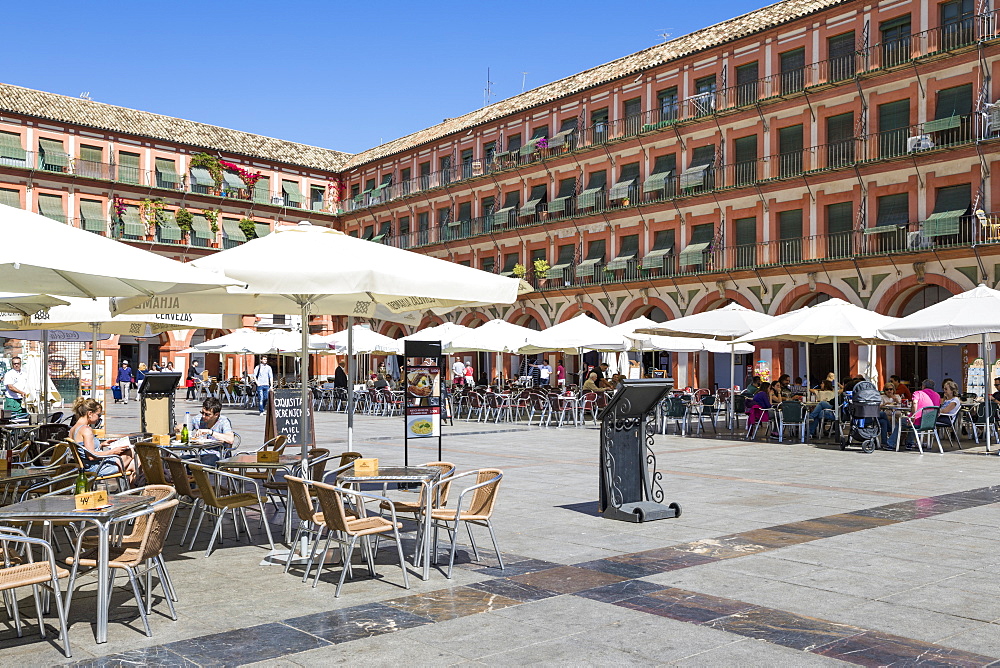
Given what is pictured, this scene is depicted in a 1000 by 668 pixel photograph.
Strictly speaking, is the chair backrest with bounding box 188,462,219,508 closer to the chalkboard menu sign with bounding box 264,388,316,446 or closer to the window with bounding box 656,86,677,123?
the chalkboard menu sign with bounding box 264,388,316,446

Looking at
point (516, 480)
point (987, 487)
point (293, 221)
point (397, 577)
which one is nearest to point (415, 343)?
point (516, 480)

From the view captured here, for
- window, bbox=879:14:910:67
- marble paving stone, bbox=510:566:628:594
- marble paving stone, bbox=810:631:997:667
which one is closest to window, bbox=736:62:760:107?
window, bbox=879:14:910:67

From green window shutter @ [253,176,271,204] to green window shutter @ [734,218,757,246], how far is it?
26164 millimetres

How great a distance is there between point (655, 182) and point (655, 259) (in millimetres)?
2690

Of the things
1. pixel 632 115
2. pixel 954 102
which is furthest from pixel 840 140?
pixel 632 115

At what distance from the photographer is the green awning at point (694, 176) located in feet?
100

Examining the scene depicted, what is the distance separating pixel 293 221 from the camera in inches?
1901

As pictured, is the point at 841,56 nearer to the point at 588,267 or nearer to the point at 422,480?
the point at 588,267

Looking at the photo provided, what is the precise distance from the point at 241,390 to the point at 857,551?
27.8 metres

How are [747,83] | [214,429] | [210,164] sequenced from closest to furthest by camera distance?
1. [214,429]
2. [747,83]
3. [210,164]

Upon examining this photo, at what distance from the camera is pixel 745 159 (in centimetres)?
2977

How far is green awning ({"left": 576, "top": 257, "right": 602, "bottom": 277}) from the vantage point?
3425 cm

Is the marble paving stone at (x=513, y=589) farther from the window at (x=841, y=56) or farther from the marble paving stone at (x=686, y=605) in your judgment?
the window at (x=841, y=56)

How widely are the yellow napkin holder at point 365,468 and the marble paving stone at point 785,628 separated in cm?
263
